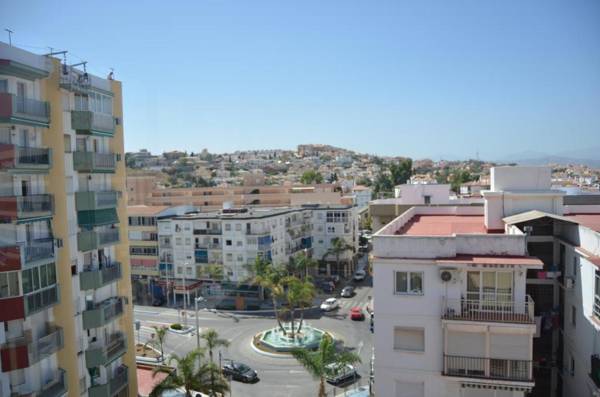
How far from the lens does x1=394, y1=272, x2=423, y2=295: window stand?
30.8 ft

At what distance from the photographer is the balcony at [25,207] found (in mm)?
9672

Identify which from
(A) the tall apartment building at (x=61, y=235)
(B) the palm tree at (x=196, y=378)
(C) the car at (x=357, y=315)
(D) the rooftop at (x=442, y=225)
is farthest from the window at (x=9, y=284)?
(C) the car at (x=357, y=315)

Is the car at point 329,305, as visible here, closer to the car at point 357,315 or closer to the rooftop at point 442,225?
the car at point 357,315

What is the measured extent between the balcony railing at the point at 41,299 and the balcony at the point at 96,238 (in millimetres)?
1462

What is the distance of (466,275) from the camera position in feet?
30.0

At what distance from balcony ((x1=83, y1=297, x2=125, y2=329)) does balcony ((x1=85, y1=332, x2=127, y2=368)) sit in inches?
23.3

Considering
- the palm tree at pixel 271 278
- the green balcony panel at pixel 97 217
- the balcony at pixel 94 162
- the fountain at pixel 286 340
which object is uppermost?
the balcony at pixel 94 162

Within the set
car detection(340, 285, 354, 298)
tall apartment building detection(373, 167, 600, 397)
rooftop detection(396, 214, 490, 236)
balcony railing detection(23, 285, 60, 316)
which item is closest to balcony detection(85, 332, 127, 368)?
balcony railing detection(23, 285, 60, 316)

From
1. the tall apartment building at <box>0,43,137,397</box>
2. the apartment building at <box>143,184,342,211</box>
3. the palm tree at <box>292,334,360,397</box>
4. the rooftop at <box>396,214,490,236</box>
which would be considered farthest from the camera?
the apartment building at <box>143,184,342,211</box>

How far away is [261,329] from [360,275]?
42.3ft

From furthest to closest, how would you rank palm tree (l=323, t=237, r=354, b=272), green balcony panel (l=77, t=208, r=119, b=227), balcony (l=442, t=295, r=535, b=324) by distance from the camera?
palm tree (l=323, t=237, r=354, b=272)
green balcony panel (l=77, t=208, r=119, b=227)
balcony (l=442, t=295, r=535, b=324)

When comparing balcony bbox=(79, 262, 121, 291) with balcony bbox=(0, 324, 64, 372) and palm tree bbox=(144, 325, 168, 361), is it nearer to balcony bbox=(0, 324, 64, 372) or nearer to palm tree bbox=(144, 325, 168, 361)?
balcony bbox=(0, 324, 64, 372)

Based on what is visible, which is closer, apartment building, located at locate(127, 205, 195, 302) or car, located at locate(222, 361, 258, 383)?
car, located at locate(222, 361, 258, 383)

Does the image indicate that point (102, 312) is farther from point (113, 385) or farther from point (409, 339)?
point (409, 339)
